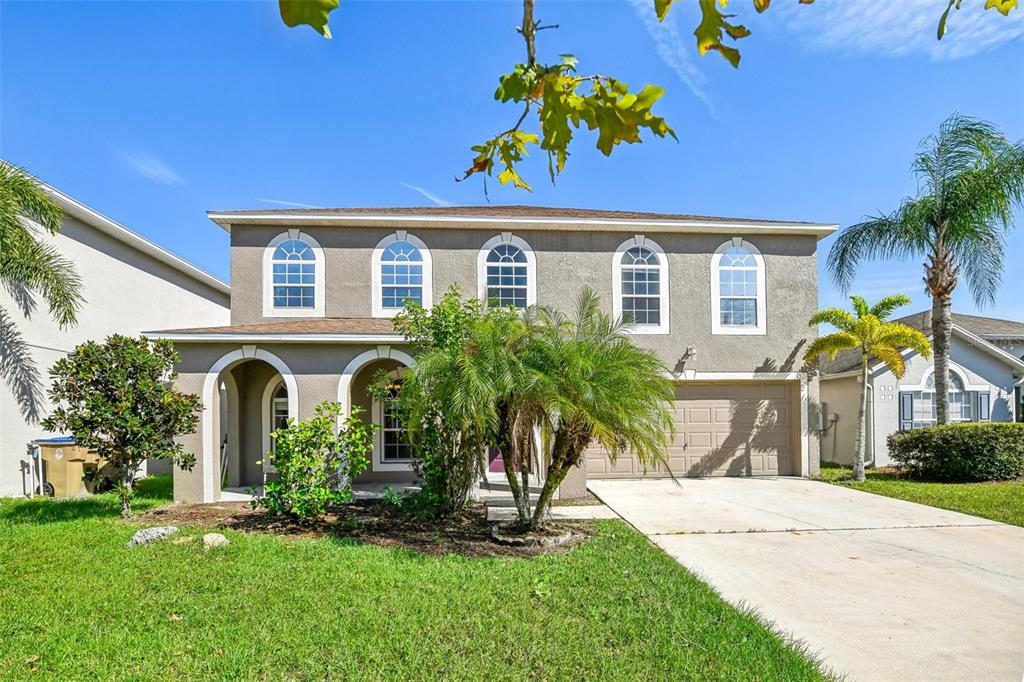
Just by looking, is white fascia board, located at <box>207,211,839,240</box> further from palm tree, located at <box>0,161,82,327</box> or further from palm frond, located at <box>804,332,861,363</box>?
palm tree, located at <box>0,161,82,327</box>

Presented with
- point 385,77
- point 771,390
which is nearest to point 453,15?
point 385,77

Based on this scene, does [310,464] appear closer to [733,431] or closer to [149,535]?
[149,535]

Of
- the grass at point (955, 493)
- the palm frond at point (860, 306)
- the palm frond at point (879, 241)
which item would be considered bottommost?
the grass at point (955, 493)

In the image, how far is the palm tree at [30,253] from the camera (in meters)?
10.6

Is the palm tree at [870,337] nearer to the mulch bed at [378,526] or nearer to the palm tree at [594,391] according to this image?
the palm tree at [594,391]

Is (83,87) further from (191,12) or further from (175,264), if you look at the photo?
(175,264)

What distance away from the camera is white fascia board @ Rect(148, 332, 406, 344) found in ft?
34.4

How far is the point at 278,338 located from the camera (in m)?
10.7

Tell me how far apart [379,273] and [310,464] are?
18.9 ft

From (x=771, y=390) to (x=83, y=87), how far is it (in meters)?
16.0

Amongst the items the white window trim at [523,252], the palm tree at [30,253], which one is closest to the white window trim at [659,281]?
the white window trim at [523,252]

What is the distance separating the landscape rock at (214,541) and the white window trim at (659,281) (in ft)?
31.5

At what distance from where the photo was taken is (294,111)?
201 inches

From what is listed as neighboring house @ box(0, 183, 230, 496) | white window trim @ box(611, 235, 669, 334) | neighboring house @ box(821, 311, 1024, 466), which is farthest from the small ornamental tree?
neighboring house @ box(821, 311, 1024, 466)
